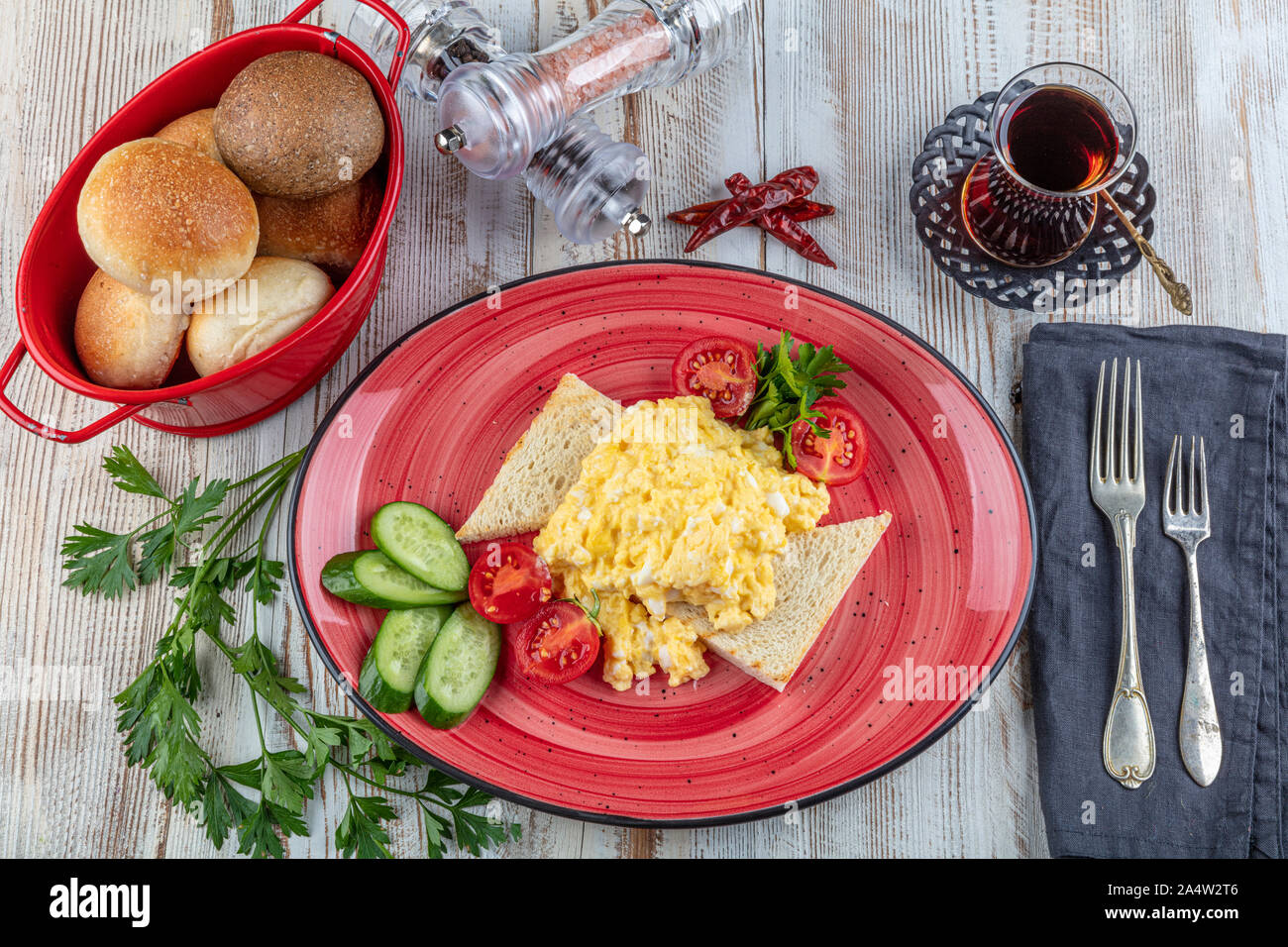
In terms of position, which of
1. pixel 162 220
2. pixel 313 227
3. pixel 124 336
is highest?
pixel 313 227

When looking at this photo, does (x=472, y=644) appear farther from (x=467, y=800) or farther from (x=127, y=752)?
(x=127, y=752)

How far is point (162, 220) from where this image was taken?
7.72 feet

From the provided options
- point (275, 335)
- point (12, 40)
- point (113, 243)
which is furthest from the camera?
point (12, 40)

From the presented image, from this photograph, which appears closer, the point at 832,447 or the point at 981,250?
the point at 832,447

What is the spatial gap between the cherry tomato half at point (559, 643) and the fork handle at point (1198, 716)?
180 centimetres

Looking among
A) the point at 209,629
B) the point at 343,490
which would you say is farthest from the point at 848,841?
the point at 209,629

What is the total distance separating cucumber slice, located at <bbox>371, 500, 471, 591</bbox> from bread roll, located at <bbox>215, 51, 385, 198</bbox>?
94 centimetres

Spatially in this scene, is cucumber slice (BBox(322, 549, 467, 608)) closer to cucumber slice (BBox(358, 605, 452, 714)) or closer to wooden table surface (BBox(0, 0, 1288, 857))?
cucumber slice (BBox(358, 605, 452, 714))

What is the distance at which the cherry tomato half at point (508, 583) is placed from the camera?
2609mm

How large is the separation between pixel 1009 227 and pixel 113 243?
8.58 feet

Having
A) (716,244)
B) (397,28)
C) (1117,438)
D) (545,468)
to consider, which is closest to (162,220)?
(397,28)

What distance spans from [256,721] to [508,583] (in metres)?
0.99

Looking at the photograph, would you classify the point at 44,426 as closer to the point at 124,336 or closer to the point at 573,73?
the point at 124,336

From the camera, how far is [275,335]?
2.52 meters
